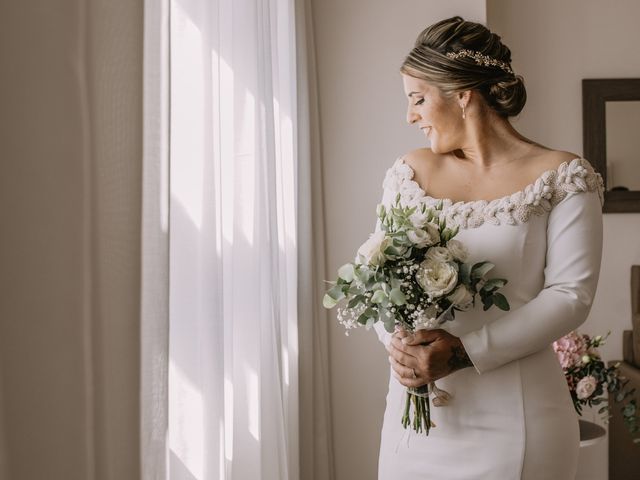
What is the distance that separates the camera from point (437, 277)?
1432 millimetres

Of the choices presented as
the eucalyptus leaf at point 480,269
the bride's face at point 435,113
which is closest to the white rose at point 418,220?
the eucalyptus leaf at point 480,269

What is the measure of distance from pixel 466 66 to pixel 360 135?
133cm

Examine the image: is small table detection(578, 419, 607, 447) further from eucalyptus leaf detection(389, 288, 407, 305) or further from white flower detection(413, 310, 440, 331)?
eucalyptus leaf detection(389, 288, 407, 305)

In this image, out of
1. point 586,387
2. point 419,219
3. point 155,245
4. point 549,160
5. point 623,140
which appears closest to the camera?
point 155,245

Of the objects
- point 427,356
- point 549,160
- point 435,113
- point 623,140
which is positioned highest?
point 623,140

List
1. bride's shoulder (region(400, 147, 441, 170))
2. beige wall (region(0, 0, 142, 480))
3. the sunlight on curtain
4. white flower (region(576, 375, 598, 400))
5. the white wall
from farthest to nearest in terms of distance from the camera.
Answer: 1. the white wall
2. white flower (region(576, 375, 598, 400))
3. bride's shoulder (region(400, 147, 441, 170))
4. the sunlight on curtain
5. beige wall (region(0, 0, 142, 480))

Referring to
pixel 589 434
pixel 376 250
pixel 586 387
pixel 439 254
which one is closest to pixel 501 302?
pixel 439 254

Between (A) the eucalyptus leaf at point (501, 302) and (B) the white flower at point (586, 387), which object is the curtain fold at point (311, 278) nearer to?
(B) the white flower at point (586, 387)

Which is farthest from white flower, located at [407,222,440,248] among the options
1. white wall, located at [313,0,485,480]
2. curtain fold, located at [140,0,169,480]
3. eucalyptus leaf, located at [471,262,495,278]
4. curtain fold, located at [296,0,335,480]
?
white wall, located at [313,0,485,480]

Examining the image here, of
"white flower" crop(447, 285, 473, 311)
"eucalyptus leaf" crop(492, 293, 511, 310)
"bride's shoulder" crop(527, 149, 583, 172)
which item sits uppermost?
"bride's shoulder" crop(527, 149, 583, 172)

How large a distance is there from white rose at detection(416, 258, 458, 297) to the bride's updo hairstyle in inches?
20.4

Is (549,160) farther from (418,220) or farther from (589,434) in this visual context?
(589,434)

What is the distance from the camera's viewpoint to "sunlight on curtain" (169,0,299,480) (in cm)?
131

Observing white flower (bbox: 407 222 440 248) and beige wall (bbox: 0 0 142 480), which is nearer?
beige wall (bbox: 0 0 142 480)
